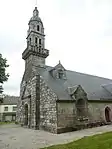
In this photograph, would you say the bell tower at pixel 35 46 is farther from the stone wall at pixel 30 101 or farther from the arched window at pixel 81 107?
the arched window at pixel 81 107

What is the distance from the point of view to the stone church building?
15305 millimetres

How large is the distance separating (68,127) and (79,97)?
11.5 ft

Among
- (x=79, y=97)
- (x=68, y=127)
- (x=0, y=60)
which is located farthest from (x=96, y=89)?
(x=0, y=60)

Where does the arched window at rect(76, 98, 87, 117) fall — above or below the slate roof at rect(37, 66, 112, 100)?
below

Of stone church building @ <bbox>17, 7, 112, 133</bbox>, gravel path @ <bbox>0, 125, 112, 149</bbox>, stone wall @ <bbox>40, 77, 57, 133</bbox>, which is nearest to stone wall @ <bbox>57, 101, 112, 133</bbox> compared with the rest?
stone church building @ <bbox>17, 7, 112, 133</bbox>

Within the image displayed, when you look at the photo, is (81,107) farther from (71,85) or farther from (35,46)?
(35,46)

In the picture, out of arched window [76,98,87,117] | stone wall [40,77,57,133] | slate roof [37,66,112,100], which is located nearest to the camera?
stone wall [40,77,57,133]

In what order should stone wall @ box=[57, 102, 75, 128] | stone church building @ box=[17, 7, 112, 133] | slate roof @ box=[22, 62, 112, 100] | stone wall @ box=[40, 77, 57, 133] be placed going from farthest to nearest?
1. slate roof @ box=[22, 62, 112, 100]
2. stone church building @ box=[17, 7, 112, 133]
3. stone wall @ box=[40, 77, 57, 133]
4. stone wall @ box=[57, 102, 75, 128]

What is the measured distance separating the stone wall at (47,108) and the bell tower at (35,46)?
4861 millimetres

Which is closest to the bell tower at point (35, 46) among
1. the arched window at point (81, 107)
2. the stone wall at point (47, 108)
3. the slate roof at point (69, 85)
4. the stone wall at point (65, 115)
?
the slate roof at point (69, 85)

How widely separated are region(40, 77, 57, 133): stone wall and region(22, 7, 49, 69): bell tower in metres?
4.86

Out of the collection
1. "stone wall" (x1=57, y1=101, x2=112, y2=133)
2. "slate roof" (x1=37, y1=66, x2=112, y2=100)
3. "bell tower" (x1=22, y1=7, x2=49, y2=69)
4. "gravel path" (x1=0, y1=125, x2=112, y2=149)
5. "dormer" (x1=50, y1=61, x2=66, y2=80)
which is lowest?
"gravel path" (x1=0, y1=125, x2=112, y2=149)

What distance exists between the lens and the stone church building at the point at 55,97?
15.3 metres

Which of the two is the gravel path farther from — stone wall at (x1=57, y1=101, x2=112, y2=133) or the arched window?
the arched window
